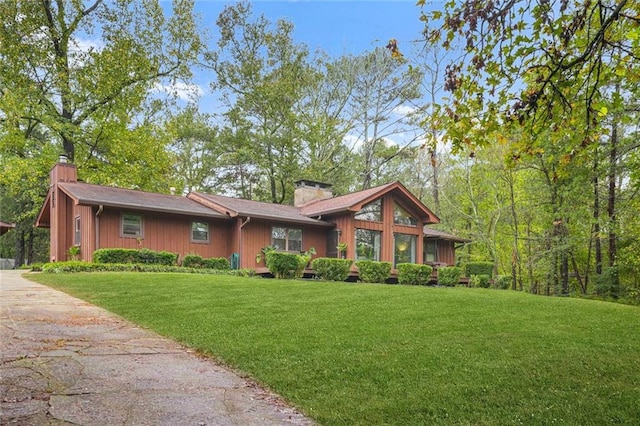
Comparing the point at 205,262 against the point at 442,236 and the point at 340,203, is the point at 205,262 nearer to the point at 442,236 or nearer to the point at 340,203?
the point at 340,203

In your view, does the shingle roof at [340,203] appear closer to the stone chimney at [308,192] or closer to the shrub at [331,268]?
the stone chimney at [308,192]

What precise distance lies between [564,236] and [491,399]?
16846 mm

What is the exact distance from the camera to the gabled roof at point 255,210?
1738 centimetres

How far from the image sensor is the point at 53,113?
20.7m

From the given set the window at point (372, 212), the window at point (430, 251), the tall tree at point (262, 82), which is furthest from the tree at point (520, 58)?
the tall tree at point (262, 82)

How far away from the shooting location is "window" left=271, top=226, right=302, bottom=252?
18406 millimetres

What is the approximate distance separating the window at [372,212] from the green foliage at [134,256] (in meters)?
7.62

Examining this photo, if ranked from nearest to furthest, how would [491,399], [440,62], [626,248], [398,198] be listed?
[491,399]
[626,248]
[398,198]
[440,62]

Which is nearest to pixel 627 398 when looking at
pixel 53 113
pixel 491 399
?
pixel 491 399

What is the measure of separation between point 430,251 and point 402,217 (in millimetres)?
3385

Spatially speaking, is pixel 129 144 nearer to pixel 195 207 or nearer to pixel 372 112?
pixel 195 207

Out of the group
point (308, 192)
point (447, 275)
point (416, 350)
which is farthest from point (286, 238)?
point (416, 350)

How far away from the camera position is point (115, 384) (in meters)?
3.55

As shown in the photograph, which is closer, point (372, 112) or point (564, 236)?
point (564, 236)
